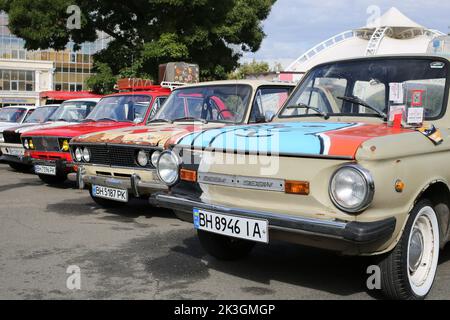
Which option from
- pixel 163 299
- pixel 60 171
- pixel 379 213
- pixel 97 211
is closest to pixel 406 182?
pixel 379 213

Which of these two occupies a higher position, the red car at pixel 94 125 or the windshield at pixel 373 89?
the windshield at pixel 373 89

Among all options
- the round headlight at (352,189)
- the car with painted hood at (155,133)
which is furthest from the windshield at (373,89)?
the round headlight at (352,189)

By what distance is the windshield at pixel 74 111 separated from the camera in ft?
36.4

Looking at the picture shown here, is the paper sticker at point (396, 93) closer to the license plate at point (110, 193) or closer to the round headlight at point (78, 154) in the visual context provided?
the license plate at point (110, 193)

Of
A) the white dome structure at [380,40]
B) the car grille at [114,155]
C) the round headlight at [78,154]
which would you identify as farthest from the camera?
the white dome structure at [380,40]

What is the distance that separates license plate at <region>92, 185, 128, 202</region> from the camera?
6402mm

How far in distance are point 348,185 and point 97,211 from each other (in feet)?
15.7

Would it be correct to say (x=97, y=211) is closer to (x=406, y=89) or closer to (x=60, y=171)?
(x=60, y=171)

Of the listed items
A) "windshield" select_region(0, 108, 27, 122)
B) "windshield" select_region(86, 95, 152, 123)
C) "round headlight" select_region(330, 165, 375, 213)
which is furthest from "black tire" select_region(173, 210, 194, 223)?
"windshield" select_region(0, 108, 27, 122)

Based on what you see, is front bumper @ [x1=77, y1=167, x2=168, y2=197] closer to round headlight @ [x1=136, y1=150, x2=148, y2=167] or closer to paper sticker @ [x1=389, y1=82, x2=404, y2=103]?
round headlight @ [x1=136, y1=150, x2=148, y2=167]

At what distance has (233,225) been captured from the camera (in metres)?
3.71

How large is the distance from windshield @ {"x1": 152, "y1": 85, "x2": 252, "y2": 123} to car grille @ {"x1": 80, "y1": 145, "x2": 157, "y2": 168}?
3.06 feet

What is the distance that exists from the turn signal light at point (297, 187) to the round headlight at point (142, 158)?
316 centimetres
